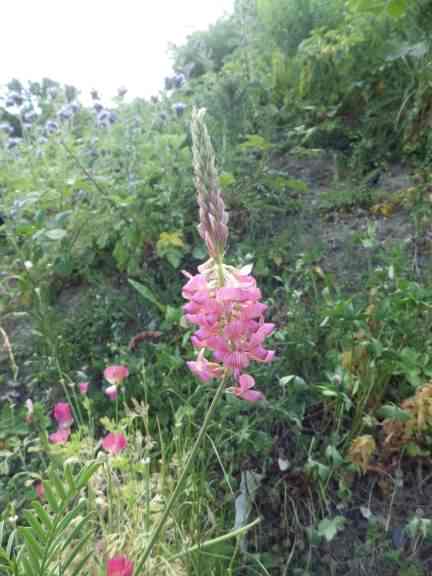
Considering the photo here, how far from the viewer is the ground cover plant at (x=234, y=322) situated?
1479 mm

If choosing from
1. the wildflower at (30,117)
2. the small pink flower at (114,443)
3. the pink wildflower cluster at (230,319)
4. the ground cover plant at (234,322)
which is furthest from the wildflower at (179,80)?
the pink wildflower cluster at (230,319)

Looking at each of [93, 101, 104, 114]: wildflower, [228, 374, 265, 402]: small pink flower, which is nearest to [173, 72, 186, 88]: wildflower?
[93, 101, 104, 114]: wildflower

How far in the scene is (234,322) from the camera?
99 cm

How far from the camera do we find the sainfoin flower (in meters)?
0.98

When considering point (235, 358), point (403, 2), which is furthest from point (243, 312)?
point (403, 2)

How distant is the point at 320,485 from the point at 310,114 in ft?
9.43

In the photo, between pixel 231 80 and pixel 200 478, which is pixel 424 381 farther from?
pixel 231 80

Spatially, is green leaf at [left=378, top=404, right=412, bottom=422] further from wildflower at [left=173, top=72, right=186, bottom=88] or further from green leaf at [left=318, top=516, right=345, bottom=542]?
wildflower at [left=173, top=72, right=186, bottom=88]

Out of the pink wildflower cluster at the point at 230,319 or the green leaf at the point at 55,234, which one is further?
the green leaf at the point at 55,234

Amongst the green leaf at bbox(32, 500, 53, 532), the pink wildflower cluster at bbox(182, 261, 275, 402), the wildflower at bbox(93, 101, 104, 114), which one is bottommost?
the green leaf at bbox(32, 500, 53, 532)

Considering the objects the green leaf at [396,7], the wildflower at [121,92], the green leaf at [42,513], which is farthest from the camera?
the wildflower at [121,92]

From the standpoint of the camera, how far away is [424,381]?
5.81ft

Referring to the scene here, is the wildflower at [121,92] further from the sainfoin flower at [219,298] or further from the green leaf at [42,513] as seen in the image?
the green leaf at [42,513]

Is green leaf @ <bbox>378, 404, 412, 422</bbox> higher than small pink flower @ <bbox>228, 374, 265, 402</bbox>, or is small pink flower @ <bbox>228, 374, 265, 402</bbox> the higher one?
small pink flower @ <bbox>228, 374, 265, 402</bbox>
